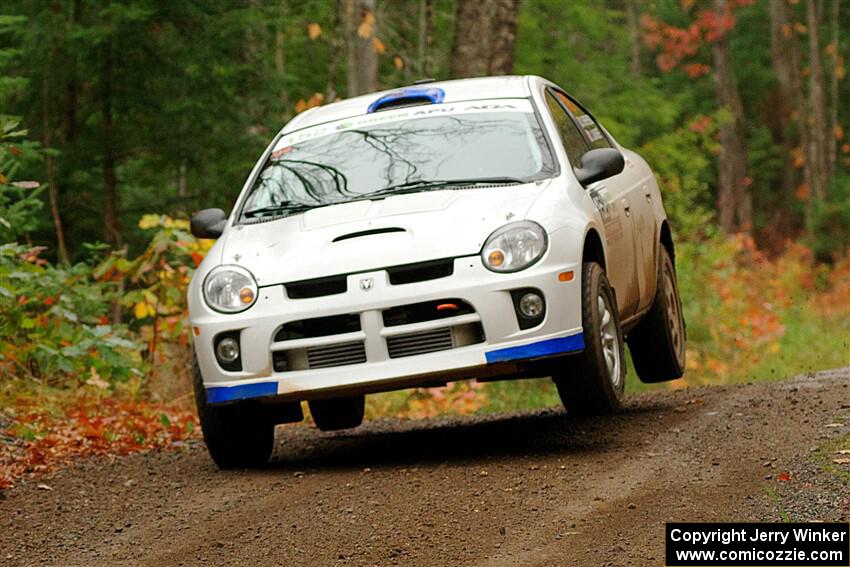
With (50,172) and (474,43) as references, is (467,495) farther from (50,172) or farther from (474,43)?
(474,43)

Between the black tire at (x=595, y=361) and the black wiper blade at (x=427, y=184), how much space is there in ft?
2.33

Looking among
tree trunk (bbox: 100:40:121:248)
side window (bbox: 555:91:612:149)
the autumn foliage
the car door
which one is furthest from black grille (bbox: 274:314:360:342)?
tree trunk (bbox: 100:40:121:248)

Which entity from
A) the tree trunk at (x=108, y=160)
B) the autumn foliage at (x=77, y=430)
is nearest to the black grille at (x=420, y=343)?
the autumn foliage at (x=77, y=430)

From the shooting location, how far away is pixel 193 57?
46.9 ft

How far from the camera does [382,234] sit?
707cm

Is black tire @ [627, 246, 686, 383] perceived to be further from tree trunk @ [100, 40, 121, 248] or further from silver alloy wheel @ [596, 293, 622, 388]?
tree trunk @ [100, 40, 121, 248]

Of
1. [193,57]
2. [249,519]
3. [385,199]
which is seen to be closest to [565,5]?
[193,57]

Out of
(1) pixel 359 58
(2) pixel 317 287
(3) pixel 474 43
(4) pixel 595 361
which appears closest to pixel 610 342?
(4) pixel 595 361

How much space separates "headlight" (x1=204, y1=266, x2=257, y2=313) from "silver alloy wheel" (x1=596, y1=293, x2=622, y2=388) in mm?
1804

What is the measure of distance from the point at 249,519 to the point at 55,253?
865cm

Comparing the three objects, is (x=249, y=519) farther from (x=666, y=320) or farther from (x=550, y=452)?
(x=666, y=320)

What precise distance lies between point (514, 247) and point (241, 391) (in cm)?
156

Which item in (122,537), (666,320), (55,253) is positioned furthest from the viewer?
(55,253)

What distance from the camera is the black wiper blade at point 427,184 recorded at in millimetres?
7554
